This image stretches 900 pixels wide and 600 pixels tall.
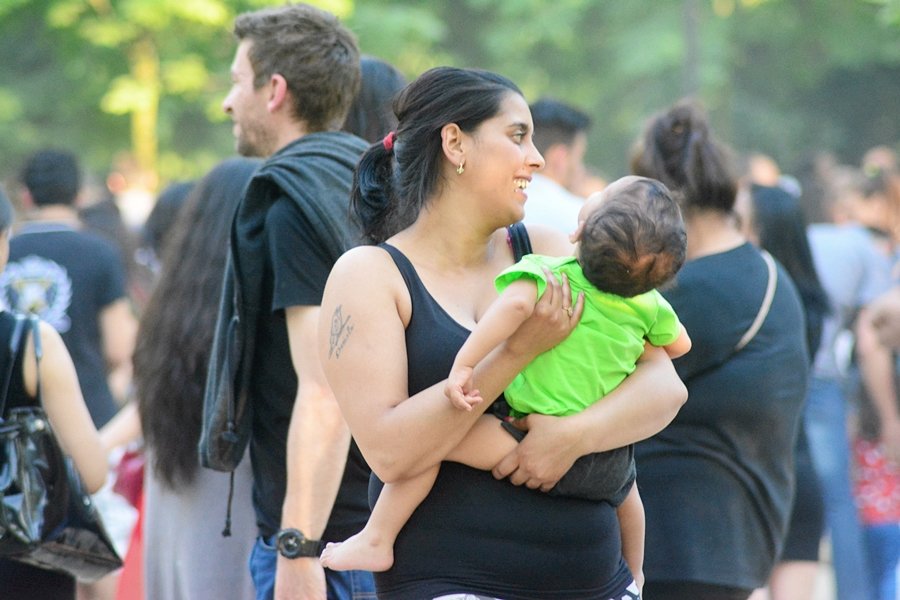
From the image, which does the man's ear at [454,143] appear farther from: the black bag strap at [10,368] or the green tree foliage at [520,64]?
the green tree foliage at [520,64]

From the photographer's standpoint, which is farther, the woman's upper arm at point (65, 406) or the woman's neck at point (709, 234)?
the woman's neck at point (709, 234)

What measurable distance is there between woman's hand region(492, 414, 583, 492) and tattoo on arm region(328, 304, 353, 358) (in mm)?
400

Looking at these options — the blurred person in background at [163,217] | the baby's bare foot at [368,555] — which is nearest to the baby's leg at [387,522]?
the baby's bare foot at [368,555]

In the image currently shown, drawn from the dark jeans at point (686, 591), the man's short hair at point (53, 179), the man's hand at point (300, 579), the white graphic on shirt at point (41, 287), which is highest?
the man's short hair at point (53, 179)

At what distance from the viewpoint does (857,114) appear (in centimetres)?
2720

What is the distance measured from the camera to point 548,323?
8.98ft

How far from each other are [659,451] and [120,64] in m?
17.9

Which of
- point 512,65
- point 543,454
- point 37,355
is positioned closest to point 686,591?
point 543,454

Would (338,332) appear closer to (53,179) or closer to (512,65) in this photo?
(53,179)

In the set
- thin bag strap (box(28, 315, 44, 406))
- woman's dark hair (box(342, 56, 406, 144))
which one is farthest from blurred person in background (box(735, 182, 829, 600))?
thin bag strap (box(28, 315, 44, 406))

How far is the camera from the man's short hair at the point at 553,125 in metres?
6.68

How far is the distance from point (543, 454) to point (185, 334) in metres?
1.97

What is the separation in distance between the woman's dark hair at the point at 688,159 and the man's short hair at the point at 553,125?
2018 mm

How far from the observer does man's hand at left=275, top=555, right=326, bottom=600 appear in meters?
3.58
